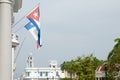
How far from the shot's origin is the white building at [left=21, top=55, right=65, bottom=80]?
165 m

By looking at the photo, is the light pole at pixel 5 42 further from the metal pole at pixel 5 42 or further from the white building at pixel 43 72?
the white building at pixel 43 72

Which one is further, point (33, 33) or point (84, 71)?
point (84, 71)

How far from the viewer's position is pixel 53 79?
159m

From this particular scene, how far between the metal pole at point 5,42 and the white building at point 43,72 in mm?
150512

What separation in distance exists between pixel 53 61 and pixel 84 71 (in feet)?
319

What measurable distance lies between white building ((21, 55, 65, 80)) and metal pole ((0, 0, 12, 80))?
151 meters

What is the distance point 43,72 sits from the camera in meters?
173

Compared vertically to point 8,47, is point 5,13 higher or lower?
higher

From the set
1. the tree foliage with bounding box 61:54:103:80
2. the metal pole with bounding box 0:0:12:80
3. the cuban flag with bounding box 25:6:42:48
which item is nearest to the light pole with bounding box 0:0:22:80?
the metal pole with bounding box 0:0:12:80

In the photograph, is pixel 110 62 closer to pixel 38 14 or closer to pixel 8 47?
pixel 38 14

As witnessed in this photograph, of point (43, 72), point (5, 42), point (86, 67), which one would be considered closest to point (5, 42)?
point (5, 42)

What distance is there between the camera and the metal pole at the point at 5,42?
1027cm

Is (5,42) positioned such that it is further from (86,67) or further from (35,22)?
(86,67)

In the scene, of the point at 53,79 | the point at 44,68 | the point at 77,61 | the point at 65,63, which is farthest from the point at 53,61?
the point at 77,61
